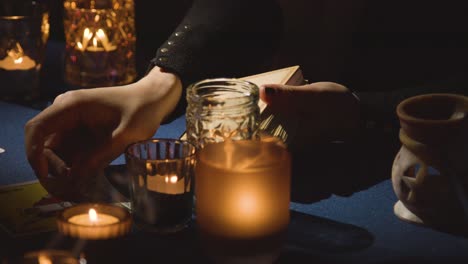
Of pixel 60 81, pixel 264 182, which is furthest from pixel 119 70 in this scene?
pixel 264 182

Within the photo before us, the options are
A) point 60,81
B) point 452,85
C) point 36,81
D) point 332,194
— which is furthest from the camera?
point 60,81

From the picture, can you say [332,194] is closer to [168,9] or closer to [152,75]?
[152,75]

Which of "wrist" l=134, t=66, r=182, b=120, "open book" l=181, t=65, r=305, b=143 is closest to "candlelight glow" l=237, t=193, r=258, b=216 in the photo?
"open book" l=181, t=65, r=305, b=143

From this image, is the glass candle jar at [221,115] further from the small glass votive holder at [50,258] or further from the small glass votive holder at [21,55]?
the small glass votive holder at [21,55]

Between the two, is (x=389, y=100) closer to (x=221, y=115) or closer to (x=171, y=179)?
(x=221, y=115)

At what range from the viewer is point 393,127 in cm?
123

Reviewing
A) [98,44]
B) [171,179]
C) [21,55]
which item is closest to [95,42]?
[98,44]

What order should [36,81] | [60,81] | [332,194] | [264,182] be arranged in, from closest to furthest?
1. [264,182]
2. [332,194]
3. [36,81]
4. [60,81]

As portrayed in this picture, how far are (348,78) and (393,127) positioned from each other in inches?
16.8

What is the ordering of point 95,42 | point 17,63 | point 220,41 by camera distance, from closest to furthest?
point 220,41 → point 17,63 → point 95,42

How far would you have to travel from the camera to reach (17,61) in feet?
4.94

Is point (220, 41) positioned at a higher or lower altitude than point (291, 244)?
higher

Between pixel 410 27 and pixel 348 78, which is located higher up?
pixel 410 27

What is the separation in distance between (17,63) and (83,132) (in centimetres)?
54
